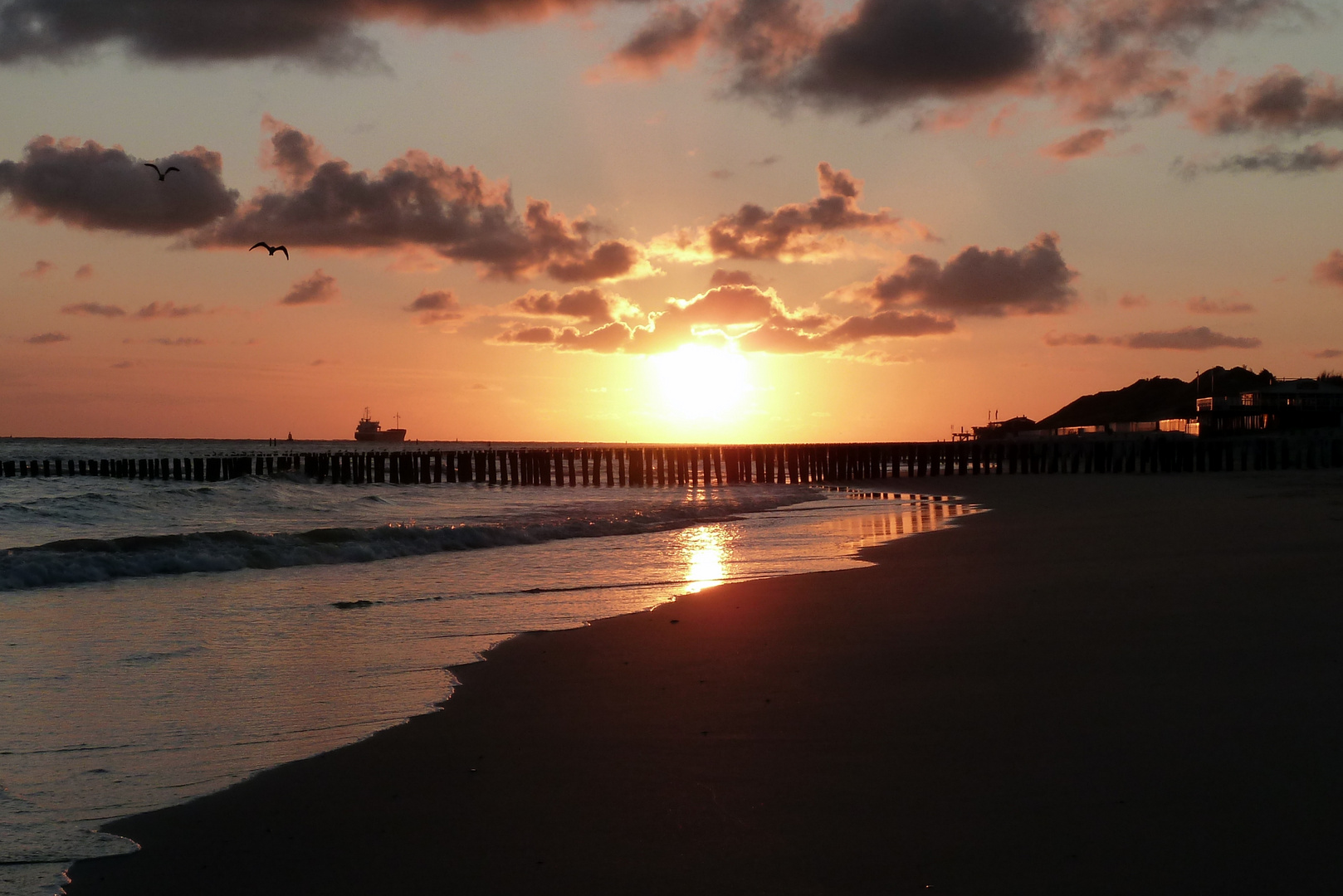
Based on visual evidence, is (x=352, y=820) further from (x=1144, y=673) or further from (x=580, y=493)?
(x=580, y=493)

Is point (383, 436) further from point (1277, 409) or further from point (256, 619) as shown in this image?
point (256, 619)

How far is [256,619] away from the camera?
8570 mm

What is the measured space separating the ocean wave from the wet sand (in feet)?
21.8

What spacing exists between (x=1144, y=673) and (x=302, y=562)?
34.8 ft

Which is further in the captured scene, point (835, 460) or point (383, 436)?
Answer: point (383, 436)

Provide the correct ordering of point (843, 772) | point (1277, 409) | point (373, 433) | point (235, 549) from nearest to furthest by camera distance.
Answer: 1. point (843, 772)
2. point (235, 549)
3. point (1277, 409)
4. point (373, 433)

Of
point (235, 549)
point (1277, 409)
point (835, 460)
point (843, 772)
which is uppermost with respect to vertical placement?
point (1277, 409)

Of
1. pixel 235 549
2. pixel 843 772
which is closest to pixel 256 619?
pixel 235 549

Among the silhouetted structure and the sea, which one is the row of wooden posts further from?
the sea

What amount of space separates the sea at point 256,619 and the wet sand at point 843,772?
0.35 metres

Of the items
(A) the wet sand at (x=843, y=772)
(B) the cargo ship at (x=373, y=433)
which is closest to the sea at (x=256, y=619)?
(A) the wet sand at (x=843, y=772)

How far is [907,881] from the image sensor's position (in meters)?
3.08

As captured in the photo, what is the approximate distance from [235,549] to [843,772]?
11101 mm

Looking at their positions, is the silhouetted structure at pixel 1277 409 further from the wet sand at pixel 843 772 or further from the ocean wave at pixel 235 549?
the wet sand at pixel 843 772
